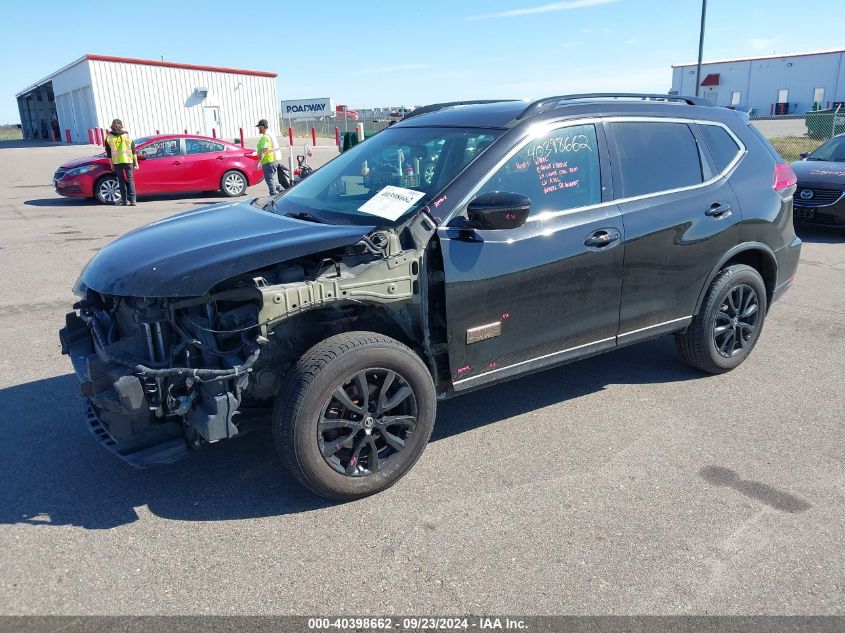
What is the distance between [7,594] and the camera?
2768 millimetres

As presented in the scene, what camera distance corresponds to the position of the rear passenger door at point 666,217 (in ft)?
13.9

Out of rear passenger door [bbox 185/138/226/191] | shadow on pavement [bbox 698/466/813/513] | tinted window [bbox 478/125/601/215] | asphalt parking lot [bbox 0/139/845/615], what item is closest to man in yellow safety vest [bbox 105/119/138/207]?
rear passenger door [bbox 185/138/226/191]

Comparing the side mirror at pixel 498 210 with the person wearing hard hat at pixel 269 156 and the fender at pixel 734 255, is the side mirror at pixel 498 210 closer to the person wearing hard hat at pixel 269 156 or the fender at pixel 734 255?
the fender at pixel 734 255

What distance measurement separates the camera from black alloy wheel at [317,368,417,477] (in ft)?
10.9

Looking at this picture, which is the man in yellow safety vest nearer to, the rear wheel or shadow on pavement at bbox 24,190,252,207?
shadow on pavement at bbox 24,190,252,207

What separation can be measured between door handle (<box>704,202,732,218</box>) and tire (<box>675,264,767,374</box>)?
15.8 inches

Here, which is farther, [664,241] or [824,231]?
[824,231]

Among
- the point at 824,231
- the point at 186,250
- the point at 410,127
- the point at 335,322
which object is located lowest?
the point at 824,231

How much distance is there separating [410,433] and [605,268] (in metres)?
1.52

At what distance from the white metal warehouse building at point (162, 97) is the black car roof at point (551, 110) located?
41.5m

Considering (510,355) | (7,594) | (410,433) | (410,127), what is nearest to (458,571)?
(410,433)

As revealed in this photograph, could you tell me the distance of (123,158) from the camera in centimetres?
1452

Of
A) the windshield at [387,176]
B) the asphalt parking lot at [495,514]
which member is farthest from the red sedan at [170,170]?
the windshield at [387,176]

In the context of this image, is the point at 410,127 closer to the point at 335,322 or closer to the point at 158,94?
the point at 335,322
